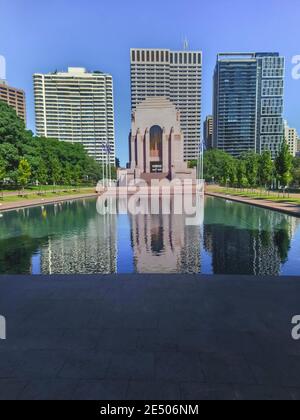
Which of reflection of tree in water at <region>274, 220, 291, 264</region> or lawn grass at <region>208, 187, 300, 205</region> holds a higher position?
lawn grass at <region>208, 187, 300, 205</region>

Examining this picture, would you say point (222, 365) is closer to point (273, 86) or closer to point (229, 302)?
point (229, 302)

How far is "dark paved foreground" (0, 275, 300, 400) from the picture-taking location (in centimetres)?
337

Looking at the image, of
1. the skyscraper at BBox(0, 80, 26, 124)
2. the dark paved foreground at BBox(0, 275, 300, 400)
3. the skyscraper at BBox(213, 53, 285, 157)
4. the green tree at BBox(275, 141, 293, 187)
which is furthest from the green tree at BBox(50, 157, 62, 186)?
the skyscraper at BBox(213, 53, 285, 157)

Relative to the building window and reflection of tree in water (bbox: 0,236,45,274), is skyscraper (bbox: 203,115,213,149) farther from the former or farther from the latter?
reflection of tree in water (bbox: 0,236,45,274)

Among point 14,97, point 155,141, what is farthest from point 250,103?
point 14,97

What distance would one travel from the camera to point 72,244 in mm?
13023

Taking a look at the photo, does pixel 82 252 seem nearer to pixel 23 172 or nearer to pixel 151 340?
pixel 151 340

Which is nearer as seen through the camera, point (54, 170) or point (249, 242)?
point (249, 242)

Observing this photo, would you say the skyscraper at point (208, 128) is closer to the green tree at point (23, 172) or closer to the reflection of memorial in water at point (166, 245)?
the green tree at point (23, 172)

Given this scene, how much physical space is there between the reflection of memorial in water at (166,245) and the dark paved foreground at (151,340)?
2764mm

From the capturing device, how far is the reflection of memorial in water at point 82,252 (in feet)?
31.5

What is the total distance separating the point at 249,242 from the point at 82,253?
295 inches

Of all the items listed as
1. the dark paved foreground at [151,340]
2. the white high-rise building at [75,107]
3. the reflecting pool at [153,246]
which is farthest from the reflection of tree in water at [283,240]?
the white high-rise building at [75,107]

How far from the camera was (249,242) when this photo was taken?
1309 centimetres
